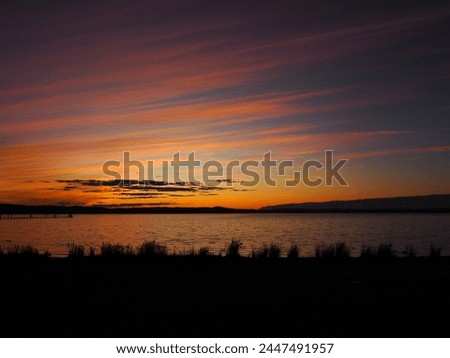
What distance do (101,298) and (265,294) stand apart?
148 inches

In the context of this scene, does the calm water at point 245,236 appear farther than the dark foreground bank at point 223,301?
Yes

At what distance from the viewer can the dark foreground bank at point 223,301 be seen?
371 inches

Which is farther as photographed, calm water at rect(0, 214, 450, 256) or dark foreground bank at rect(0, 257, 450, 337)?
calm water at rect(0, 214, 450, 256)

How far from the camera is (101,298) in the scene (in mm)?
12602

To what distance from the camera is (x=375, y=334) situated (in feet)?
29.6

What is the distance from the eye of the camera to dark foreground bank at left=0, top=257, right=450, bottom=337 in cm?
942

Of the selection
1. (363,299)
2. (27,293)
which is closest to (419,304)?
(363,299)

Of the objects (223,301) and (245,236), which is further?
(245,236)

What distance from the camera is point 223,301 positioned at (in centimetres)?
1208
